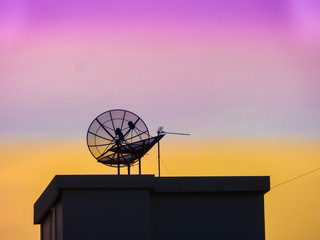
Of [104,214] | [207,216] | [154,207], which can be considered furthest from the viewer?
[207,216]

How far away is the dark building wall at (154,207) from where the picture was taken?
28055mm

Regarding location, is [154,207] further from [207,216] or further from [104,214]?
[104,214]

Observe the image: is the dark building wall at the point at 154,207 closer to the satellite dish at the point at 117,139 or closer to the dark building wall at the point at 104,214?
the dark building wall at the point at 104,214

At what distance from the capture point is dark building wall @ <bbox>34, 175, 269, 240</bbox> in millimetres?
28055

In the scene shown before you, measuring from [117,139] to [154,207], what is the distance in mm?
3594

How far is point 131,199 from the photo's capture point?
2841 cm

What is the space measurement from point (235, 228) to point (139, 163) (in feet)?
14.9

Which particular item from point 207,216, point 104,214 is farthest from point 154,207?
point 104,214

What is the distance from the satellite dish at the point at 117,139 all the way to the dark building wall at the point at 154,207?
7.35 ft

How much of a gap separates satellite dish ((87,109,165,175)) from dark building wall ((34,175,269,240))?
2241 mm

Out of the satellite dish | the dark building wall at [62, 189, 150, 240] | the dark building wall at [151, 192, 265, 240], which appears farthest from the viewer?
the satellite dish

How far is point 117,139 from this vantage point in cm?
3203

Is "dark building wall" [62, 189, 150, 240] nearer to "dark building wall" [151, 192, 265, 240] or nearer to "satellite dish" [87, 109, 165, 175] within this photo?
"dark building wall" [151, 192, 265, 240]

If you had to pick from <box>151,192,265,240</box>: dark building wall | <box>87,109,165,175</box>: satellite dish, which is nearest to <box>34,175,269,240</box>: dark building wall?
<box>151,192,265,240</box>: dark building wall
